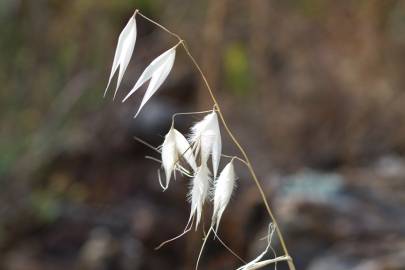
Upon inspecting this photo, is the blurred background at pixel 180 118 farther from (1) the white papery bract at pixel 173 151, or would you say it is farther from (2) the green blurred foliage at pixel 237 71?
(1) the white papery bract at pixel 173 151

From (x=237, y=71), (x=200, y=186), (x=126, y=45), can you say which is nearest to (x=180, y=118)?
(x=237, y=71)

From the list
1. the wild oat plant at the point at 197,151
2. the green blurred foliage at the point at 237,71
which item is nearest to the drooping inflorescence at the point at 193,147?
the wild oat plant at the point at 197,151

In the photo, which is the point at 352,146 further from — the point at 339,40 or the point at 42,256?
the point at 42,256

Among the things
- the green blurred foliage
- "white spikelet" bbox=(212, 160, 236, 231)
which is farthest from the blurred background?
"white spikelet" bbox=(212, 160, 236, 231)

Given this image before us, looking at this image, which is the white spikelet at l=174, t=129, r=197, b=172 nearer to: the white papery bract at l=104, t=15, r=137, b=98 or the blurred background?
the white papery bract at l=104, t=15, r=137, b=98

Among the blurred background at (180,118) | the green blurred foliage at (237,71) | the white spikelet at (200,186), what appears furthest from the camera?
the green blurred foliage at (237,71)
